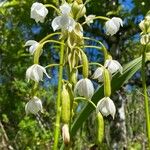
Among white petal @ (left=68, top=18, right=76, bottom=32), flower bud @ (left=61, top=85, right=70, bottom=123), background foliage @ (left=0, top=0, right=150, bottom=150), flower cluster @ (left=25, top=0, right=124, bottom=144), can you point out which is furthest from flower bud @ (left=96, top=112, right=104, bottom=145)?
background foliage @ (left=0, top=0, right=150, bottom=150)

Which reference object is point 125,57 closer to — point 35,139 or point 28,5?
point 35,139

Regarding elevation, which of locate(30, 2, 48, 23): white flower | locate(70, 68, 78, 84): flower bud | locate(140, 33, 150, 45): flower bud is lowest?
locate(70, 68, 78, 84): flower bud

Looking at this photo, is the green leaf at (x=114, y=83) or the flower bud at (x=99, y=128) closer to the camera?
the flower bud at (x=99, y=128)

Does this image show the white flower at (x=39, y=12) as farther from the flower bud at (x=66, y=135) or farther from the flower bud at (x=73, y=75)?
the flower bud at (x=66, y=135)

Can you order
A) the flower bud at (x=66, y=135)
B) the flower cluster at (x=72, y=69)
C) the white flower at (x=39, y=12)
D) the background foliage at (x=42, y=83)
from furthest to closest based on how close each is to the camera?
the background foliage at (x=42, y=83) < the white flower at (x=39, y=12) < the flower cluster at (x=72, y=69) < the flower bud at (x=66, y=135)

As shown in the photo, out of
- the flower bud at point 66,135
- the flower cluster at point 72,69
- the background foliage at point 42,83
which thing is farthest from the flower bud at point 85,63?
the background foliage at point 42,83

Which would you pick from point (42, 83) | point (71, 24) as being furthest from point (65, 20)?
point (42, 83)

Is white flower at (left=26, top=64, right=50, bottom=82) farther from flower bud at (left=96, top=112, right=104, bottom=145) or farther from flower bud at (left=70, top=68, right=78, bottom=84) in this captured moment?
flower bud at (left=96, top=112, right=104, bottom=145)
